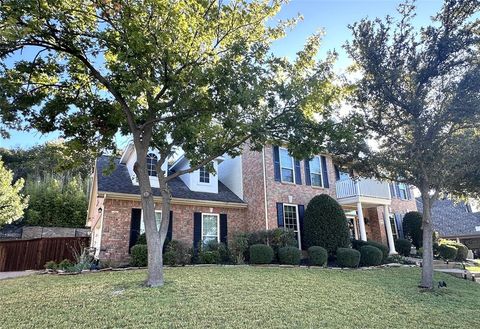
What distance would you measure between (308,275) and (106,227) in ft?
27.8

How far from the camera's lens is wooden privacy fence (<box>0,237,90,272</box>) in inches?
565

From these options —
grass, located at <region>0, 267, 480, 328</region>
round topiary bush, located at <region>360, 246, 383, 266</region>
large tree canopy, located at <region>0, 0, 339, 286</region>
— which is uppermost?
large tree canopy, located at <region>0, 0, 339, 286</region>

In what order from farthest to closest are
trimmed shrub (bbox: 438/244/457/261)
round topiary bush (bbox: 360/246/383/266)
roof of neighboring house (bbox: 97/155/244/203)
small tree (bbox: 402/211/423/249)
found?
small tree (bbox: 402/211/423/249), trimmed shrub (bbox: 438/244/457/261), round topiary bush (bbox: 360/246/383/266), roof of neighboring house (bbox: 97/155/244/203)

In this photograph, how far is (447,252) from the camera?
17.5m

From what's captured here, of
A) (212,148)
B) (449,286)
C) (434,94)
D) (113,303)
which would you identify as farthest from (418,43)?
(113,303)

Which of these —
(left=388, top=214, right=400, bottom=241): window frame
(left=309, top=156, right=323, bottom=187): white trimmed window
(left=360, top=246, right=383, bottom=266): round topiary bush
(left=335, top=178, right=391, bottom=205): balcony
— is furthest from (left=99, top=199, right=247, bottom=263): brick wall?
(left=388, top=214, right=400, bottom=241): window frame

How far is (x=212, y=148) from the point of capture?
403 inches

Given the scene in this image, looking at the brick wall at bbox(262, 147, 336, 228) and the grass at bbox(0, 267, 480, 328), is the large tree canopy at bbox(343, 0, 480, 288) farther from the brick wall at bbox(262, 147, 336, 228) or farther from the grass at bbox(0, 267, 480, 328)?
the brick wall at bbox(262, 147, 336, 228)

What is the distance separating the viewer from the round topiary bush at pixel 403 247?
1878cm

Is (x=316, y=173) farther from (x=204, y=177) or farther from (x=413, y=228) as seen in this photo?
(x=413, y=228)

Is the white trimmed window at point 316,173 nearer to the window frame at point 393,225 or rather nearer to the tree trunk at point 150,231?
the window frame at point 393,225

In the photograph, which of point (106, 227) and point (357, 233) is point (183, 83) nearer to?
point (106, 227)

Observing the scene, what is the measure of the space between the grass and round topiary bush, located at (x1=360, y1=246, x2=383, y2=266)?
11.5 feet

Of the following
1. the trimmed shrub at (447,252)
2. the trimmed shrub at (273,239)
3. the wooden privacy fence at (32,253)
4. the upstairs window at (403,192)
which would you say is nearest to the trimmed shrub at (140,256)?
the wooden privacy fence at (32,253)
